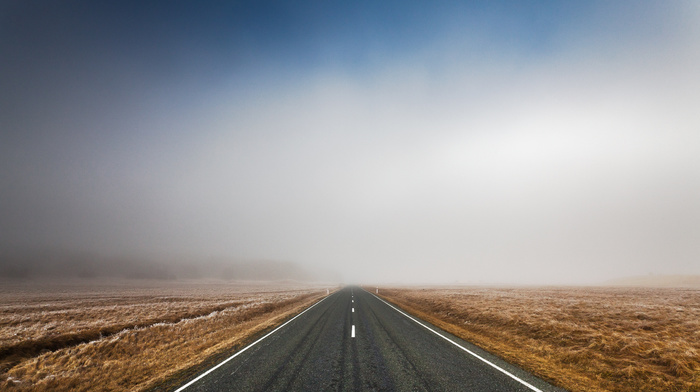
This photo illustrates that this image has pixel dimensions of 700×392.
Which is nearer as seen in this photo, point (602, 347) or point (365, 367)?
point (365, 367)

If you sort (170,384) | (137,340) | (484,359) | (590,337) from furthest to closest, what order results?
(137,340), (590,337), (484,359), (170,384)

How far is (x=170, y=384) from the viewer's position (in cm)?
646

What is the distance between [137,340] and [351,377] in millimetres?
11404

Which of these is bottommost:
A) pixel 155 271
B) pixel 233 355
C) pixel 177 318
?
pixel 155 271

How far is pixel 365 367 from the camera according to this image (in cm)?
741

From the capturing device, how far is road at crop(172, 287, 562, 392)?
6133 mm

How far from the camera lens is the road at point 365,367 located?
6.13 m

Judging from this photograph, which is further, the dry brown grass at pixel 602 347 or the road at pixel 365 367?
the dry brown grass at pixel 602 347

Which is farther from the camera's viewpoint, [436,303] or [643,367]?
[436,303]

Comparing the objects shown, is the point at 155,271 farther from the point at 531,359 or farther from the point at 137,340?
the point at 531,359

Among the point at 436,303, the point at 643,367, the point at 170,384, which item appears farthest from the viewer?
the point at 436,303

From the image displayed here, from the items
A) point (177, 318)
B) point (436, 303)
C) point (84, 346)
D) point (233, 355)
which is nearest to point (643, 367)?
point (233, 355)

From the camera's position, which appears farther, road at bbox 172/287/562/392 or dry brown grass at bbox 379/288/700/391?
dry brown grass at bbox 379/288/700/391

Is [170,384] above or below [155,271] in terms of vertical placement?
above
